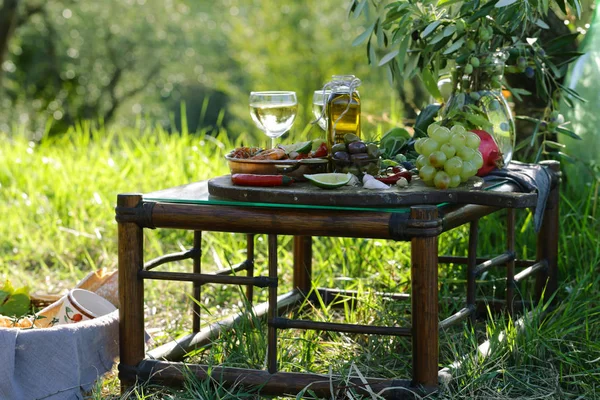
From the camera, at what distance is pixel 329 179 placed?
2023 millimetres

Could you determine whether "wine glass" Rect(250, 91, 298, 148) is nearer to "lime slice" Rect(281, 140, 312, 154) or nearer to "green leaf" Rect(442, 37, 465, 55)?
"lime slice" Rect(281, 140, 312, 154)

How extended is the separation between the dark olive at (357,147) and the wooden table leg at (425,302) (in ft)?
0.95

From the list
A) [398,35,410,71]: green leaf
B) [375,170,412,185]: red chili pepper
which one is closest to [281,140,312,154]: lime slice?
[375,170,412,185]: red chili pepper

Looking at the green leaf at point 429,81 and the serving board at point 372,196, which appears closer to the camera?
the serving board at point 372,196

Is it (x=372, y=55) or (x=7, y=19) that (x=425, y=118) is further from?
(x=7, y=19)

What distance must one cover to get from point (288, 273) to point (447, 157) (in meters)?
1.55

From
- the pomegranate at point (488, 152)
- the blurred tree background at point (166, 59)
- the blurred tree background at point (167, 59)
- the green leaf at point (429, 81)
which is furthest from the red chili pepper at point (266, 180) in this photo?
the blurred tree background at point (166, 59)

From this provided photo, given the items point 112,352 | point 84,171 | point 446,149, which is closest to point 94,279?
point 112,352

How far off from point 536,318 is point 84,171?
9.51 feet

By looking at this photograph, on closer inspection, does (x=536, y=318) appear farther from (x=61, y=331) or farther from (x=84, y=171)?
(x=84, y=171)

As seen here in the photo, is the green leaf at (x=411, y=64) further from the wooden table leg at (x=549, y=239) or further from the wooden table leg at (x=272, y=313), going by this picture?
the wooden table leg at (x=272, y=313)

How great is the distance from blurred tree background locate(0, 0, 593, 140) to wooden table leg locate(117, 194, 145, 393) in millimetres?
12217

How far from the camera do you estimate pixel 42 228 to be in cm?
399

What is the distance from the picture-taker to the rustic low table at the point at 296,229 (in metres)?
1.90
